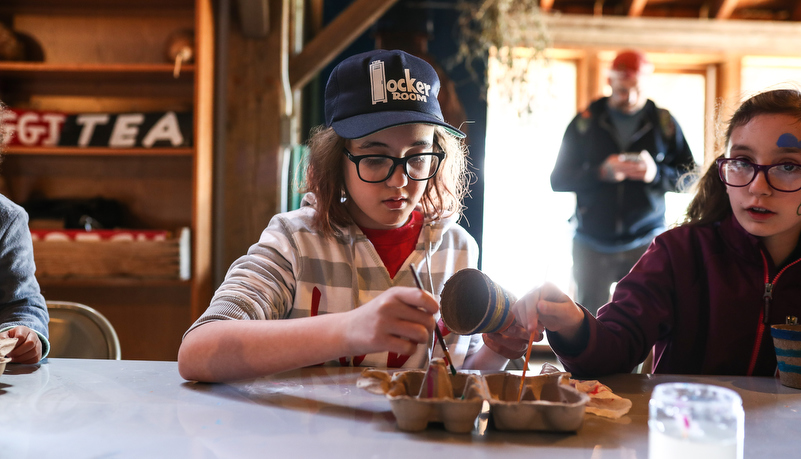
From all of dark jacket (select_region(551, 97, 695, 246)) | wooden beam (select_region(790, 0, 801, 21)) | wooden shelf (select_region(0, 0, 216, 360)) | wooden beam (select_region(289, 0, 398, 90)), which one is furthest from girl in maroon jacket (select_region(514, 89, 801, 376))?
wooden beam (select_region(790, 0, 801, 21))

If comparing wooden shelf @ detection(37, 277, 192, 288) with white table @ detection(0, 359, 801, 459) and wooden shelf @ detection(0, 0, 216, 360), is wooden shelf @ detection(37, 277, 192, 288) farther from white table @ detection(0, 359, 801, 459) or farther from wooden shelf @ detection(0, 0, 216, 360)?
white table @ detection(0, 359, 801, 459)

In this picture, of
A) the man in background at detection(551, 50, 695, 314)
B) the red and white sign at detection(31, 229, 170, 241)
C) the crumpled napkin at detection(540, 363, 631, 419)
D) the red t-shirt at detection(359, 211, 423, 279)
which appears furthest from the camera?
the man in background at detection(551, 50, 695, 314)

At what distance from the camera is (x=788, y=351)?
1.10 m

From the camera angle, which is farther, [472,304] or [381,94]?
[381,94]

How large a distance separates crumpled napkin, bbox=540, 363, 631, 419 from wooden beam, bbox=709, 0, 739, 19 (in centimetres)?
481

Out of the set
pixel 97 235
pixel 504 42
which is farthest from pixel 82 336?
pixel 504 42

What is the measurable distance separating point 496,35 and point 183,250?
86.6 inches

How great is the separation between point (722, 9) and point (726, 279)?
171 inches

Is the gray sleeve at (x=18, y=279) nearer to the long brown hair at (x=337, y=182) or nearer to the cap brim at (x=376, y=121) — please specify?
the long brown hair at (x=337, y=182)

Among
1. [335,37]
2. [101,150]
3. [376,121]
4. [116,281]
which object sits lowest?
[116,281]

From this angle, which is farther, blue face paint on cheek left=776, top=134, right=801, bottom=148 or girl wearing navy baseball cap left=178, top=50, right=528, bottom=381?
blue face paint on cheek left=776, top=134, right=801, bottom=148

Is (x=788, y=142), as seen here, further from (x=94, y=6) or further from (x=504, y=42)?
(x=94, y=6)

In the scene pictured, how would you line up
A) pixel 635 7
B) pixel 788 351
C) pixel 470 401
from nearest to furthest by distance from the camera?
1. pixel 470 401
2. pixel 788 351
3. pixel 635 7

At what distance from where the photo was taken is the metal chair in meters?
1.55
